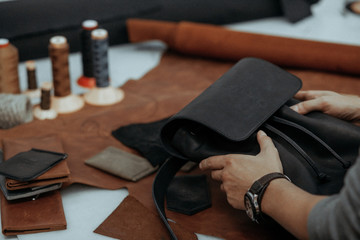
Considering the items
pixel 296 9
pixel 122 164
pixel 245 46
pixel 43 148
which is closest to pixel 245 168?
pixel 122 164

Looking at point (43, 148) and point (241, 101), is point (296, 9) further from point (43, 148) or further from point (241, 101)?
point (43, 148)

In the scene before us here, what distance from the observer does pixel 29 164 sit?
4.01ft

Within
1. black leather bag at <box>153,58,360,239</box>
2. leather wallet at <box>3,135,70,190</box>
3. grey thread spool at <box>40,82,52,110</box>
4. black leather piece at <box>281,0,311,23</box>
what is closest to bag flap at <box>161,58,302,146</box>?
→ black leather bag at <box>153,58,360,239</box>

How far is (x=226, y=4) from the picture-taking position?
94.6 inches

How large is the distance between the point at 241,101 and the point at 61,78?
70 centimetres

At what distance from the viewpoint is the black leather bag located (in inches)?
43.6

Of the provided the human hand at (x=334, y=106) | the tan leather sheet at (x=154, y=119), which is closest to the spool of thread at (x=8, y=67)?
the tan leather sheet at (x=154, y=119)

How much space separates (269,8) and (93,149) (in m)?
1.38

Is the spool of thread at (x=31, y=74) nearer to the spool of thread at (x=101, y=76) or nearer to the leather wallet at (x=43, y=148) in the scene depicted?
the spool of thread at (x=101, y=76)

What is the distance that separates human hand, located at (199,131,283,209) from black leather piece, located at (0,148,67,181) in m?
0.41

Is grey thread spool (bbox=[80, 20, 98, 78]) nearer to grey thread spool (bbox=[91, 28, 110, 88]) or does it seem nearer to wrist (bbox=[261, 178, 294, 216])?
grey thread spool (bbox=[91, 28, 110, 88])

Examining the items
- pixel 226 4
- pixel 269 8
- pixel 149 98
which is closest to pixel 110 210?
pixel 149 98

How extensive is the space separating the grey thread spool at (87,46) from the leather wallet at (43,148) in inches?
17.7

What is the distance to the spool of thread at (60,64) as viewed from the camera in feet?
5.31
